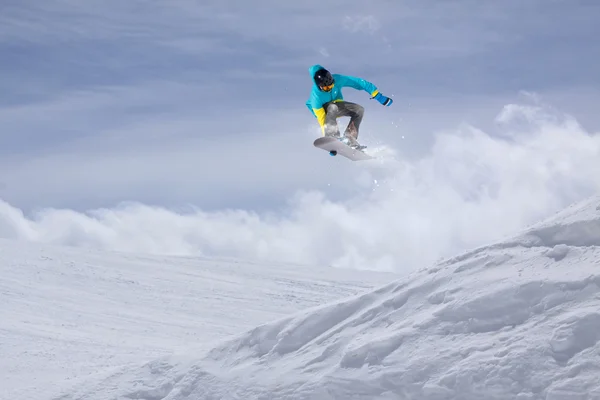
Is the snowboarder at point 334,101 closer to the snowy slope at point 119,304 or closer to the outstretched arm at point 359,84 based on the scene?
the outstretched arm at point 359,84

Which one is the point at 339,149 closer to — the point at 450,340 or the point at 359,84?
the point at 359,84

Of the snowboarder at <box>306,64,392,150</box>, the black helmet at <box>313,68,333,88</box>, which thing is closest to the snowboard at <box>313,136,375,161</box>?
the snowboarder at <box>306,64,392,150</box>

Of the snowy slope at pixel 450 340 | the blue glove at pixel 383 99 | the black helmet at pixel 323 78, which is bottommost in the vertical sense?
the snowy slope at pixel 450 340

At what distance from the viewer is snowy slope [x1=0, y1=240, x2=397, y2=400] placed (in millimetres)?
15453

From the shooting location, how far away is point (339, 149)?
12820mm

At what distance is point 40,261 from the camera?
26.9 m

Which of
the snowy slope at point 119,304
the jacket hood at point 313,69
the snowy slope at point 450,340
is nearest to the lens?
the snowy slope at point 450,340

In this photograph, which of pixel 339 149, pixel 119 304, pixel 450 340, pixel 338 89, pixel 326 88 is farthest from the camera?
pixel 119 304

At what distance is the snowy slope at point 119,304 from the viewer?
15.5 meters

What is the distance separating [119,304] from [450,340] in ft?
57.0

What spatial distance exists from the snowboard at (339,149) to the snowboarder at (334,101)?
0.11 metres

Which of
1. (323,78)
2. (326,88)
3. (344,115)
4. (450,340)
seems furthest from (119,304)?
(450,340)

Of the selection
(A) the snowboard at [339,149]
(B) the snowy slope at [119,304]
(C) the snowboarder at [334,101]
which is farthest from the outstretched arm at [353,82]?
(B) the snowy slope at [119,304]

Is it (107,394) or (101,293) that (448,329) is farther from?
(101,293)
